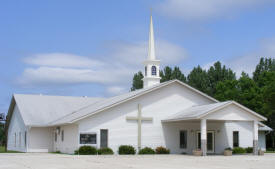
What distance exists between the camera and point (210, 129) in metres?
36.1

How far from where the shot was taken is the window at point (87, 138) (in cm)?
3250

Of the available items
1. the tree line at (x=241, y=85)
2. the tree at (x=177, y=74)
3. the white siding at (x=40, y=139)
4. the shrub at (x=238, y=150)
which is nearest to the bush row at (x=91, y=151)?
the white siding at (x=40, y=139)

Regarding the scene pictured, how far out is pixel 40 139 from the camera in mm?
40344

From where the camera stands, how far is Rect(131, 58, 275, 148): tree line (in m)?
50.2

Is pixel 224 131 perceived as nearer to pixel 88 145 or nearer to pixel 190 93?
pixel 190 93

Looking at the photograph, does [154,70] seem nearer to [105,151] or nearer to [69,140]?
[69,140]

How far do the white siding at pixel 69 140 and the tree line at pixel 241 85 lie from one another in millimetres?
21998

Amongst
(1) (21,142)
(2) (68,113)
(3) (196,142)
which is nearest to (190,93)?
(3) (196,142)

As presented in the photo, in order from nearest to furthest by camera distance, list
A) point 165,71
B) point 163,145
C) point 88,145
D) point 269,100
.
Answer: point 88,145 → point 163,145 → point 269,100 → point 165,71

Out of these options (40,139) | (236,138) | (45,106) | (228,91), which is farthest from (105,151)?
(228,91)

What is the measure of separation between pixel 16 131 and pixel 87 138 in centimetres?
1512

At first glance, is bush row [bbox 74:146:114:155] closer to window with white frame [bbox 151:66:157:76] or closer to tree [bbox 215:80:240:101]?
window with white frame [bbox 151:66:157:76]

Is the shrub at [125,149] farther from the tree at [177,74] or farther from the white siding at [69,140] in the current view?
the tree at [177,74]

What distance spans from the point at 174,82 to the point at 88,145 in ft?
28.9
